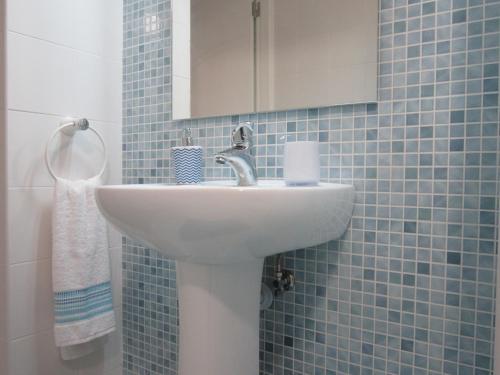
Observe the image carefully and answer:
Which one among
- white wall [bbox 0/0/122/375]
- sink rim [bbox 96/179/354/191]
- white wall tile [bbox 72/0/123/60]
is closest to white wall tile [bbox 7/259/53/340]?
white wall [bbox 0/0/122/375]

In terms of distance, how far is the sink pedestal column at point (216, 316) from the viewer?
0.90 meters

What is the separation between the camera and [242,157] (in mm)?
961

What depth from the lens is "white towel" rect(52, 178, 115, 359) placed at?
117 cm

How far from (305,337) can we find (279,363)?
12cm

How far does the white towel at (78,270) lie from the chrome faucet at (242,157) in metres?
0.54

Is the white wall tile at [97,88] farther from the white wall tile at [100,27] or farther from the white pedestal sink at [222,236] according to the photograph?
the white pedestal sink at [222,236]

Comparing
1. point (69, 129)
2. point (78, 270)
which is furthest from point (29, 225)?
point (69, 129)

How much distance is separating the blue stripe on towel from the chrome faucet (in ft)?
2.07

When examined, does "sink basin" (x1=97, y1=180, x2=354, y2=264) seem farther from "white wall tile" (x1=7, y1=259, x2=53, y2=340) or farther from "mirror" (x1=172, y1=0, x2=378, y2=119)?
"white wall tile" (x1=7, y1=259, x2=53, y2=340)

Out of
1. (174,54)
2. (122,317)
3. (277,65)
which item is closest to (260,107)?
(277,65)

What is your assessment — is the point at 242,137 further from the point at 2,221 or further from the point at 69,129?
the point at 2,221

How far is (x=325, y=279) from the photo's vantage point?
1.04 metres

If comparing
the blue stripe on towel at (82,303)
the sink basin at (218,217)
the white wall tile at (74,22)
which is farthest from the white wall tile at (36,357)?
the white wall tile at (74,22)

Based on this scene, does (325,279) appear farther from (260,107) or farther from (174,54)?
(174,54)
